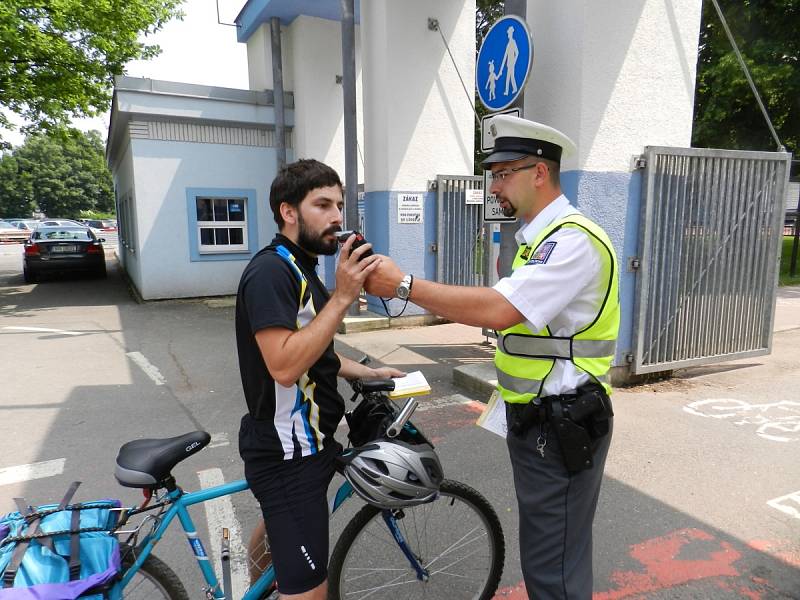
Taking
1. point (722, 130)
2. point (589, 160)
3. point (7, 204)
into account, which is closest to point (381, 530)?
point (589, 160)

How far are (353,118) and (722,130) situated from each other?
37.8 ft

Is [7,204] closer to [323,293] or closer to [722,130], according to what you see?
[722,130]

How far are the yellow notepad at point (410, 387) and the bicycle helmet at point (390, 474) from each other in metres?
0.27

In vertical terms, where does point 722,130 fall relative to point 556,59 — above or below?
above

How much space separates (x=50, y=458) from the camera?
402cm

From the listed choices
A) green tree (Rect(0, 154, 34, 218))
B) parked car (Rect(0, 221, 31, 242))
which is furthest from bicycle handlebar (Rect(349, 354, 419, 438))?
green tree (Rect(0, 154, 34, 218))

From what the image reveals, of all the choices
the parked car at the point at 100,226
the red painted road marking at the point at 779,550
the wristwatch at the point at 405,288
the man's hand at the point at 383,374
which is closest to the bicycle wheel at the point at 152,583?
the man's hand at the point at 383,374

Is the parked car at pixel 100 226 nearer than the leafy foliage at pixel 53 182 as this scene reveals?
Yes

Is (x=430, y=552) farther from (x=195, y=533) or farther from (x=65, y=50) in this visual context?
(x=65, y=50)

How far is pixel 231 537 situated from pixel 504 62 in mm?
4333

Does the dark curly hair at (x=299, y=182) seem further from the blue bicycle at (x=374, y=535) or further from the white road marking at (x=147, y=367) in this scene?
the white road marking at (x=147, y=367)

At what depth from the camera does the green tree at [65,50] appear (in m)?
10.4

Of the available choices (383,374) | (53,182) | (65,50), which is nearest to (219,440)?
(383,374)

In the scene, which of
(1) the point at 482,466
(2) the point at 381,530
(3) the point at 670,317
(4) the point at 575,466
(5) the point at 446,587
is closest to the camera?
(4) the point at 575,466
